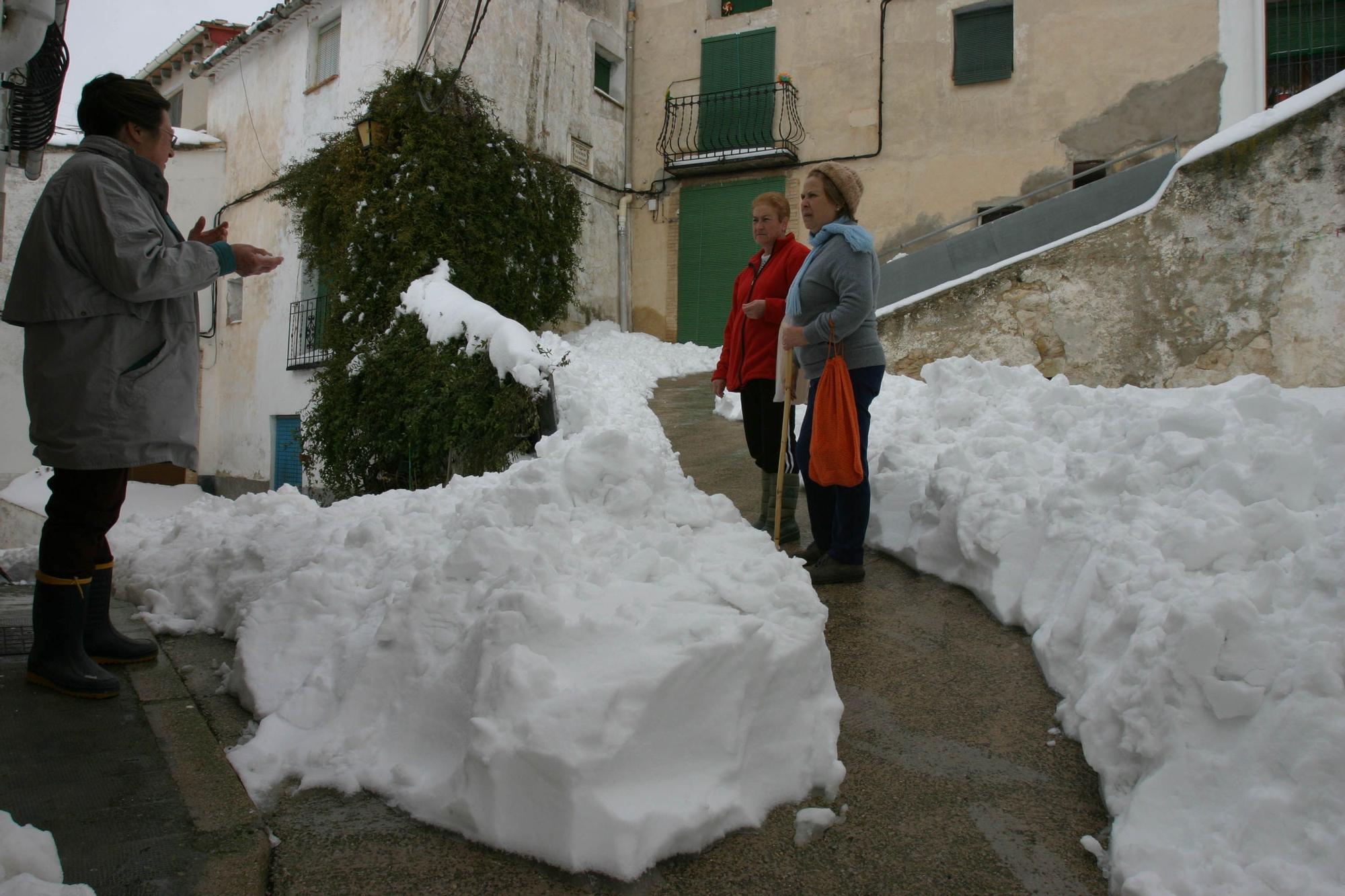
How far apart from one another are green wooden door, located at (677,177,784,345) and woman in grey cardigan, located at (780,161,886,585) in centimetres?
1056

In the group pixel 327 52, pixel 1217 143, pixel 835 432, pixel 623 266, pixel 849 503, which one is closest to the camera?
pixel 835 432

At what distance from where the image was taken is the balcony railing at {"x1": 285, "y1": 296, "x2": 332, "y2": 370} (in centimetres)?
1401

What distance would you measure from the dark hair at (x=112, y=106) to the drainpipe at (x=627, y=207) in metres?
12.5

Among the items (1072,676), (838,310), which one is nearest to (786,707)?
(1072,676)

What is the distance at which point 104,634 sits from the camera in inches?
105

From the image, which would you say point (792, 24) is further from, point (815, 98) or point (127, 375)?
point (127, 375)

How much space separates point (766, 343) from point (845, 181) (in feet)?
2.85

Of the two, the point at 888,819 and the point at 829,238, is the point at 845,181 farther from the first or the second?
the point at 888,819

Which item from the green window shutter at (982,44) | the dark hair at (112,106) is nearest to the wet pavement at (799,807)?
the dark hair at (112,106)

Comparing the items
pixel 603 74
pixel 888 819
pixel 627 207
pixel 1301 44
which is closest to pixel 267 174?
pixel 603 74

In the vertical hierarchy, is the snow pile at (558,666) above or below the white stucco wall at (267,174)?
below

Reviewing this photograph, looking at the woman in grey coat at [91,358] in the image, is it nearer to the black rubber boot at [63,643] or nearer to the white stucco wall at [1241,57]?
the black rubber boot at [63,643]

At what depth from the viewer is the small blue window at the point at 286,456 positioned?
47.5 ft

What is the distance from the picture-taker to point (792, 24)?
14.1 metres
